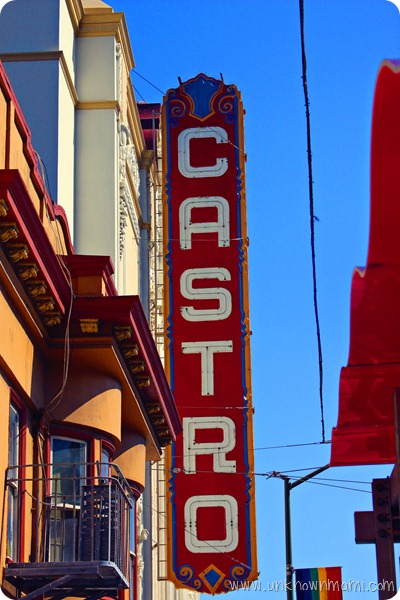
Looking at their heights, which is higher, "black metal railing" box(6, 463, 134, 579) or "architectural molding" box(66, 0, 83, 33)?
"architectural molding" box(66, 0, 83, 33)

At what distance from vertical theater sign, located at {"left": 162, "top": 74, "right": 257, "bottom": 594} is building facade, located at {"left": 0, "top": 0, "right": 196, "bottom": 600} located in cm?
331

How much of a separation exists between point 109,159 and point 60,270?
9003mm

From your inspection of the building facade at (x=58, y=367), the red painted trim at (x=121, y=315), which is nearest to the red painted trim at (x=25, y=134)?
the building facade at (x=58, y=367)

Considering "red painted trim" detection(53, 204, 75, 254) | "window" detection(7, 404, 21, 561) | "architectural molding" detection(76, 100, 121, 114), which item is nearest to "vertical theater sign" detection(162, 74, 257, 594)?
"architectural molding" detection(76, 100, 121, 114)

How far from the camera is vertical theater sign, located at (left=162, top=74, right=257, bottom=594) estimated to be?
22219mm

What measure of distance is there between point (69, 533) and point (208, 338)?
10776 millimetres

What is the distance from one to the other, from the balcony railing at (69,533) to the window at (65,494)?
10mm

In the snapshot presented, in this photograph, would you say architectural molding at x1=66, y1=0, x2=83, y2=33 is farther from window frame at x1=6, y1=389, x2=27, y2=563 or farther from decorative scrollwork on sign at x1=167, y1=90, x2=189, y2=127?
window frame at x1=6, y1=389, x2=27, y2=563

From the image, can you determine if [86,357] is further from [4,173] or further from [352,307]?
[352,307]

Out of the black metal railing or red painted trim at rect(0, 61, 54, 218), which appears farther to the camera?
red painted trim at rect(0, 61, 54, 218)

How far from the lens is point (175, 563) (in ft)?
→ 72.4

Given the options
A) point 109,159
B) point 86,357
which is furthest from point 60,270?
point 109,159

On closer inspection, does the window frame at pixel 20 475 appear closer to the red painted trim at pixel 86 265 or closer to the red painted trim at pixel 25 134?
the red painted trim at pixel 86 265

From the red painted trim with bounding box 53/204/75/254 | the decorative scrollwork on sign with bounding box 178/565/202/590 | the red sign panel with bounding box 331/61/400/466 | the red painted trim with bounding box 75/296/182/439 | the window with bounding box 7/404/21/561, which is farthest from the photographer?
the decorative scrollwork on sign with bounding box 178/565/202/590
